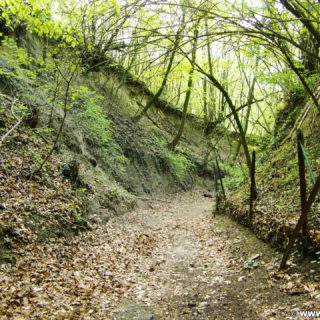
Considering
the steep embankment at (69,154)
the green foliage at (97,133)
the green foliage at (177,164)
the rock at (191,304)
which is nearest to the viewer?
the rock at (191,304)

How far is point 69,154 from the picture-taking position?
1207 cm

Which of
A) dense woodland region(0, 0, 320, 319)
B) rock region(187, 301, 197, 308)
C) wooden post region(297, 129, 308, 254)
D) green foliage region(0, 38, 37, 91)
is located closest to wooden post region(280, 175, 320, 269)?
dense woodland region(0, 0, 320, 319)

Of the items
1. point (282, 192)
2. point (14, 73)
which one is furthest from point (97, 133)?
point (282, 192)

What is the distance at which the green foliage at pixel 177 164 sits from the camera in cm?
2114

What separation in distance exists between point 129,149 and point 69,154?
252 inches

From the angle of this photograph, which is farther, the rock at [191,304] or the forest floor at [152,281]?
the rock at [191,304]

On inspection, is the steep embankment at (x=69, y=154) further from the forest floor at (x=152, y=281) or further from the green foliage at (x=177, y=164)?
the forest floor at (x=152, y=281)

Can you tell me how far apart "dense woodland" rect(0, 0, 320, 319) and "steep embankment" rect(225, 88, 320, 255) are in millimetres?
41

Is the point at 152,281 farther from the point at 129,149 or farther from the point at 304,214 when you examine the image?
the point at 129,149

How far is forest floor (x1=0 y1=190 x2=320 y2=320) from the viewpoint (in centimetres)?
455

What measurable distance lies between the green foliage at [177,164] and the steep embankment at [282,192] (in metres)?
9.00

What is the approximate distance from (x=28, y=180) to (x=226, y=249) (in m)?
5.54

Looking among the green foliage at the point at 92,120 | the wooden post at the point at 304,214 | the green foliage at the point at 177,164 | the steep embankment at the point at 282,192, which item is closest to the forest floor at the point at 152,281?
the wooden post at the point at 304,214

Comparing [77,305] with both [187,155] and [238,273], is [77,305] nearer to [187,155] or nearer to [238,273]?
[238,273]
